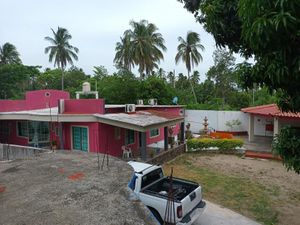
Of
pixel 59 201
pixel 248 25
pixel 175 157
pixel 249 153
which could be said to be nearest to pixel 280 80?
pixel 248 25

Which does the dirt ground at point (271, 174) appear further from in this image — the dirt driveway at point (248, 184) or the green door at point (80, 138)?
the green door at point (80, 138)

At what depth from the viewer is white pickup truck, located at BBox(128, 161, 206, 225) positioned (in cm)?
699

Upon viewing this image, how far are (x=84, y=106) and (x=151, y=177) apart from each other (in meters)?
7.33

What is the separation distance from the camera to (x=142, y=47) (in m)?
34.8

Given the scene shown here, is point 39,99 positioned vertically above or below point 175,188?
above

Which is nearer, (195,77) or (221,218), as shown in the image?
(221,218)

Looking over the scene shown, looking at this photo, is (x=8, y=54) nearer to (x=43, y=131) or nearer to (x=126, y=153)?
(x=43, y=131)

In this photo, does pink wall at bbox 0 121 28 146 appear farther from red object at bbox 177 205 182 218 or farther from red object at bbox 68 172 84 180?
red object at bbox 177 205 182 218

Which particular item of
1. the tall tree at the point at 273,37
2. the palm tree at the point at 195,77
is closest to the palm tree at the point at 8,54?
the palm tree at the point at 195,77

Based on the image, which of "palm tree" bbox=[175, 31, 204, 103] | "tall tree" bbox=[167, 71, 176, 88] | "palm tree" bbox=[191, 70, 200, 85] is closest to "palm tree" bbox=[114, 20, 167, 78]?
"palm tree" bbox=[175, 31, 204, 103]

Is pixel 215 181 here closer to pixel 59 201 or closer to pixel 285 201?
pixel 285 201

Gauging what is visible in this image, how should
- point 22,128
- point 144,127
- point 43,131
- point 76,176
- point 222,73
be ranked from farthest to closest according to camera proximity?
point 222,73 < point 22,128 < point 43,131 < point 144,127 < point 76,176

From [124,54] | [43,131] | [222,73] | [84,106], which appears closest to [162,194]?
[84,106]

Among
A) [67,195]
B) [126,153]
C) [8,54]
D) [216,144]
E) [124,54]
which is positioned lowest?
[216,144]
